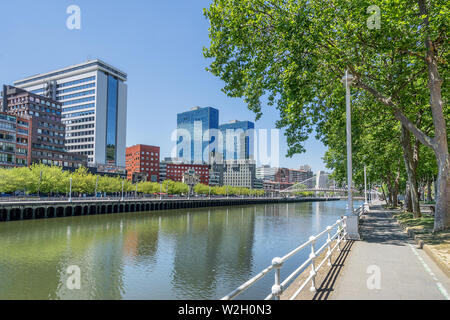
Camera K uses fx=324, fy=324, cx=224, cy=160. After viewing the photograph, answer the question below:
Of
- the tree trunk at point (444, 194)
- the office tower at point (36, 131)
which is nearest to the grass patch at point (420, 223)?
the tree trunk at point (444, 194)

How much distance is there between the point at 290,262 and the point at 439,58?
14952mm

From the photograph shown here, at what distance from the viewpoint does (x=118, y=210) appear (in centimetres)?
7112

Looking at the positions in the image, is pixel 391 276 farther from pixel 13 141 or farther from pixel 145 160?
pixel 145 160

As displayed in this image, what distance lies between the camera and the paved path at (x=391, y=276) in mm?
8211

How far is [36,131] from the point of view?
10900 centimetres

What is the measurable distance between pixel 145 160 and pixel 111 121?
82.4ft

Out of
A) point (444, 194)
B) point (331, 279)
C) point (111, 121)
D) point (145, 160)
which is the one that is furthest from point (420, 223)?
point (111, 121)

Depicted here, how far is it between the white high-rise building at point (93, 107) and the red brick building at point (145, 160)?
646cm

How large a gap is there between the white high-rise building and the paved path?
148 meters

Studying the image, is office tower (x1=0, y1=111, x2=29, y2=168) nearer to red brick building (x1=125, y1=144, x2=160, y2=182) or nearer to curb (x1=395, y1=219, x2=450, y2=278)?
red brick building (x1=125, y1=144, x2=160, y2=182)

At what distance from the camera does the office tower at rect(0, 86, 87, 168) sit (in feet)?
313
